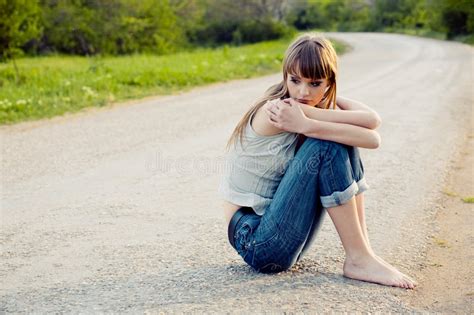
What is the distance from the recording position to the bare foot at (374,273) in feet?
10.7

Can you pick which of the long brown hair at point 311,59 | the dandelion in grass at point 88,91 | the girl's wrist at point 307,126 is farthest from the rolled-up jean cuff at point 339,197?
the dandelion in grass at point 88,91

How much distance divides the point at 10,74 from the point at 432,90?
7.81m

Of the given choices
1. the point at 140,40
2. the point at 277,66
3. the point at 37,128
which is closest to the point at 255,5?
the point at 140,40

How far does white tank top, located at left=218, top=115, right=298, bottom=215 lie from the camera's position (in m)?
3.20

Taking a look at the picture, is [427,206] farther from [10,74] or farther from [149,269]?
[10,74]

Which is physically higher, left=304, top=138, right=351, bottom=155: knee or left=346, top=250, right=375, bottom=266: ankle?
left=304, top=138, right=351, bottom=155: knee

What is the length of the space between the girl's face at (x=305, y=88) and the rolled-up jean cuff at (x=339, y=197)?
1.52ft

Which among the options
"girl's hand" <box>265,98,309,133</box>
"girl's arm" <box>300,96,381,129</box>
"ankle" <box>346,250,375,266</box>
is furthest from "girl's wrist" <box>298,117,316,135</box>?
"ankle" <box>346,250,375,266</box>

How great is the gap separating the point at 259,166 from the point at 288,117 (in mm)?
288

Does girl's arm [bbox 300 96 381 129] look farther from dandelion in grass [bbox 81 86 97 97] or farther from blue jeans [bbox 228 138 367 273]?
dandelion in grass [bbox 81 86 97 97]

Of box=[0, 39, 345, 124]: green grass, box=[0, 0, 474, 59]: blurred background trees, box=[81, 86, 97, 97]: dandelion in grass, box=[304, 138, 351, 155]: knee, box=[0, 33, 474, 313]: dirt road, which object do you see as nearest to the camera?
box=[304, 138, 351, 155]: knee

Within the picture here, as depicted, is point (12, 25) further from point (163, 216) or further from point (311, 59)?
point (311, 59)

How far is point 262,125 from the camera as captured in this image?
10.5 feet

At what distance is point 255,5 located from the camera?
38.9 m
